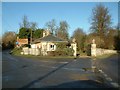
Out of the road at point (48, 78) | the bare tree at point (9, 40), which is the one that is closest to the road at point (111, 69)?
the road at point (48, 78)

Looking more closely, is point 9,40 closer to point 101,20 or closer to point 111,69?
point 101,20

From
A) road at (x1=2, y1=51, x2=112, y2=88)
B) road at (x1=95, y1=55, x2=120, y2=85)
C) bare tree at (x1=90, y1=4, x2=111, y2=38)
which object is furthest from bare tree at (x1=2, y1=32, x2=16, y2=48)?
road at (x1=2, y1=51, x2=112, y2=88)

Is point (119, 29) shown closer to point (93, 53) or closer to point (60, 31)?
point (93, 53)

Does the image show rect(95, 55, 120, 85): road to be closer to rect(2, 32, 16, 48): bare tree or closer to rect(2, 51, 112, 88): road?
rect(2, 51, 112, 88): road

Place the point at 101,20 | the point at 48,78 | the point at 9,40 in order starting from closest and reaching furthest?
the point at 48,78 → the point at 101,20 → the point at 9,40

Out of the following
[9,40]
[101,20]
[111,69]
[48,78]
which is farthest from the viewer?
[9,40]

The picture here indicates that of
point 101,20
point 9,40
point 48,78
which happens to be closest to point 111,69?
point 48,78

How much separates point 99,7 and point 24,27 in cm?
3690

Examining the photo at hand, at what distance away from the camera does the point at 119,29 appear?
50562 mm

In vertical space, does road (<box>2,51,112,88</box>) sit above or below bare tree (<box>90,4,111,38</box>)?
below

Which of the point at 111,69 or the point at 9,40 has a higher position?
the point at 9,40

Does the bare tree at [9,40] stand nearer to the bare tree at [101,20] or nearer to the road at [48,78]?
the bare tree at [101,20]

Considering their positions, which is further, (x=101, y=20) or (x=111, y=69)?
(x=101, y=20)

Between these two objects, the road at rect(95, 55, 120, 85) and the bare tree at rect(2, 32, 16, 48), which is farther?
the bare tree at rect(2, 32, 16, 48)
